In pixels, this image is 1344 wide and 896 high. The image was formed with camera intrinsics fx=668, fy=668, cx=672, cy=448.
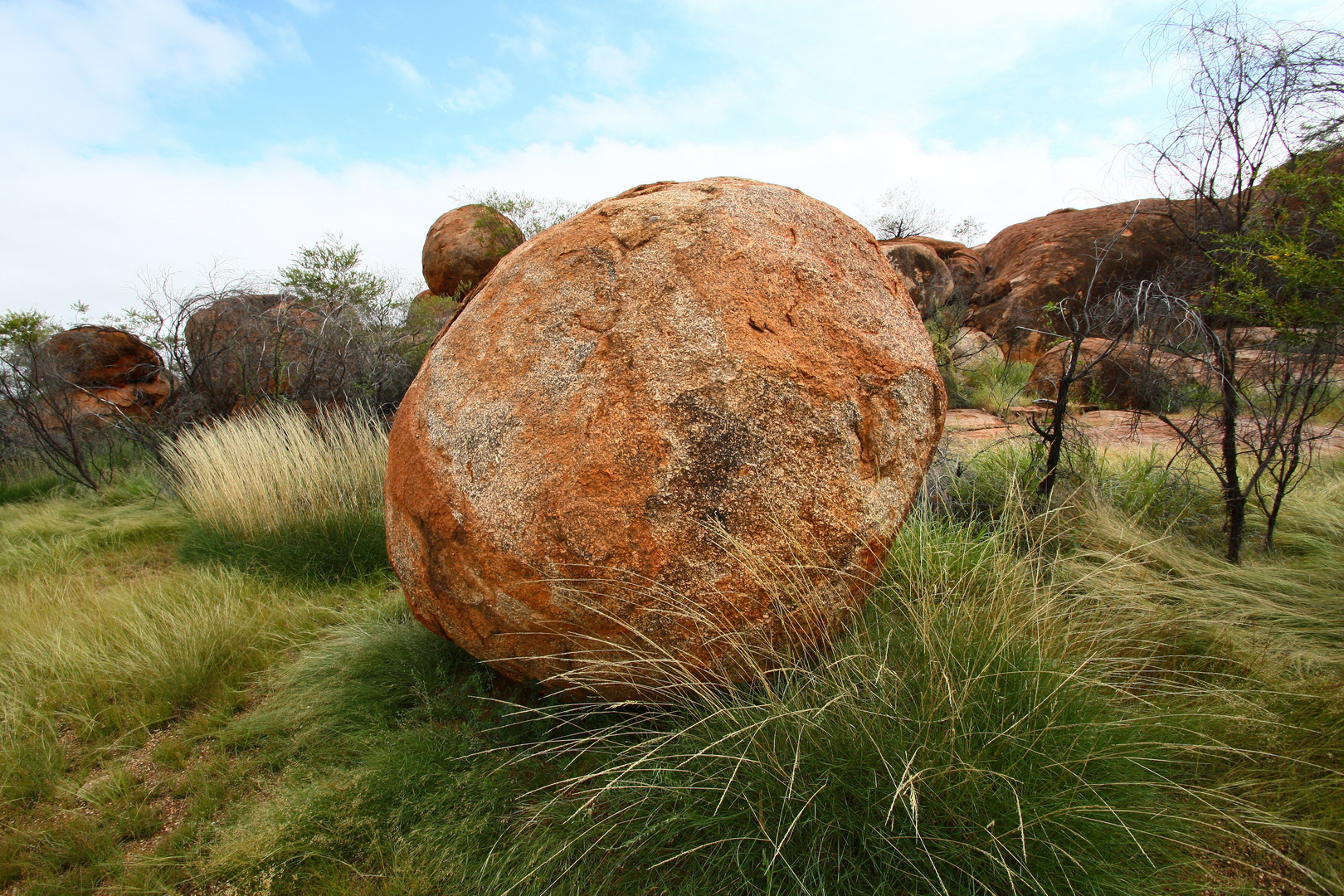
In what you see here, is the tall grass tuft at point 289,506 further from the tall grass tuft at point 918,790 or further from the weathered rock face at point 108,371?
the weathered rock face at point 108,371

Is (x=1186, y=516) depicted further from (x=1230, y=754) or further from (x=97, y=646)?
(x=97, y=646)

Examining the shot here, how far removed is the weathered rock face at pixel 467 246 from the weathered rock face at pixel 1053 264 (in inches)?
413

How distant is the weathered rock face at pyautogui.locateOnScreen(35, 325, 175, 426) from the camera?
356 inches

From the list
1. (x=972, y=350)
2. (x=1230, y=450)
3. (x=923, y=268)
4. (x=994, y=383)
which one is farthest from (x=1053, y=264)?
(x=1230, y=450)

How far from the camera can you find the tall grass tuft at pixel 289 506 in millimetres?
4344

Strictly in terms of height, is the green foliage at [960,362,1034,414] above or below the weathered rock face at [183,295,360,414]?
below

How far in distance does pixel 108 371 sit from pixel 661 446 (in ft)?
39.0

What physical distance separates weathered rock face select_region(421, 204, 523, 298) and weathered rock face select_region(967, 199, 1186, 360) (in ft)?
34.4

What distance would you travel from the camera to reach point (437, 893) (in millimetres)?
1893

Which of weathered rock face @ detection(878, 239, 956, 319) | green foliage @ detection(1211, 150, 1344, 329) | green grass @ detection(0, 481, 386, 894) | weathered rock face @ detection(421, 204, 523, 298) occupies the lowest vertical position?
green grass @ detection(0, 481, 386, 894)

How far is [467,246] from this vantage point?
14.3m

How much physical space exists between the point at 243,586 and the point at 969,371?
10982 mm

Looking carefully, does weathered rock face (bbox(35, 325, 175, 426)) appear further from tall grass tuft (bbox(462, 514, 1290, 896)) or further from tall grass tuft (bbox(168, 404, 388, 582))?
tall grass tuft (bbox(462, 514, 1290, 896))

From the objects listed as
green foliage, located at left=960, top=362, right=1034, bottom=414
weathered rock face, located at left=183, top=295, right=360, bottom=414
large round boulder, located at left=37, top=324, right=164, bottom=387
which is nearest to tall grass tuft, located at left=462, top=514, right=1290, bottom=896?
weathered rock face, located at left=183, top=295, right=360, bottom=414
